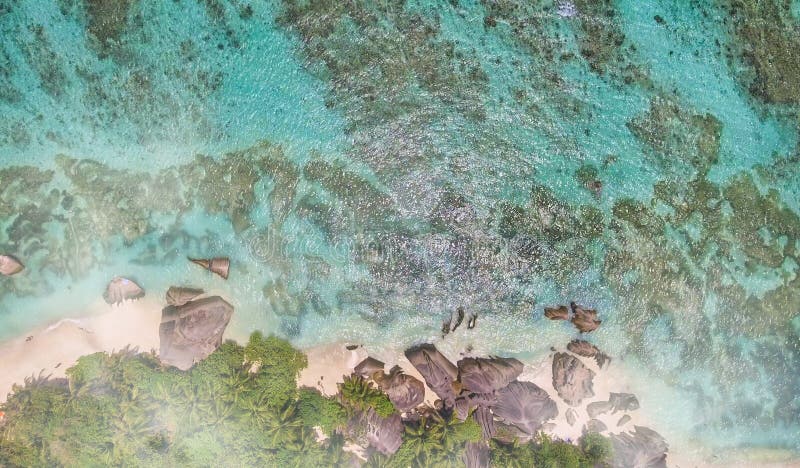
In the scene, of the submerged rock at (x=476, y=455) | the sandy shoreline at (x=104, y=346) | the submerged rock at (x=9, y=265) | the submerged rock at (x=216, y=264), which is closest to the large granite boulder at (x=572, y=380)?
the submerged rock at (x=476, y=455)

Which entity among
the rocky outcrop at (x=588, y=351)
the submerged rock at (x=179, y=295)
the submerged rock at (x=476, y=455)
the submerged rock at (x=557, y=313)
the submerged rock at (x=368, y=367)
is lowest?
the submerged rock at (x=476, y=455)

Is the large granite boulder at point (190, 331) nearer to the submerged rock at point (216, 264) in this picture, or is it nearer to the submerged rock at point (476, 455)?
the submerged rock at point (216, 264)

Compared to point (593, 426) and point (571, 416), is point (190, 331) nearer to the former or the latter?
point (571, 416)

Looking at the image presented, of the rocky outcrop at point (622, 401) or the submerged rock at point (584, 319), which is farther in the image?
the rocky outcrop at point (622, 401)

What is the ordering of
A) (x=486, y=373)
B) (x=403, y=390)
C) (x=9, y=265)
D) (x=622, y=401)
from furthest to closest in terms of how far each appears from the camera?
1. (x=622, y=401)
2. (x=486, y=373)
3. (x=403, y=390)
4. (x=9, y=265)

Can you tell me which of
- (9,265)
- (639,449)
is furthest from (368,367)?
(9,265)

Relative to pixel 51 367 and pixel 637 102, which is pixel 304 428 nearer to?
pixel 51 367
